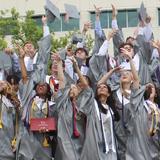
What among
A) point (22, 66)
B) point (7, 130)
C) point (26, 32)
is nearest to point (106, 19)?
point (26, 32)

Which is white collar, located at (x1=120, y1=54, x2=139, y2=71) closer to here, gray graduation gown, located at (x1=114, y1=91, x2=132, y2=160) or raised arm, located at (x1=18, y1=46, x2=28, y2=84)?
gray graduation gown, located at (x1=114, y1=91, x2=132, y2=160)

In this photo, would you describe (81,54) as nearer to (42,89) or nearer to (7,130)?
(42,89)

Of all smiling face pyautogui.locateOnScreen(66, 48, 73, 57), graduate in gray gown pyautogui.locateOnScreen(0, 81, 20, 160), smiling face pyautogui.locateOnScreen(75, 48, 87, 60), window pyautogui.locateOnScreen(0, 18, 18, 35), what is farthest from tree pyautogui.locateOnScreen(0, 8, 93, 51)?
graduate in gray gown pyautogui.locateOnScreen(0, 81, 20, 160)

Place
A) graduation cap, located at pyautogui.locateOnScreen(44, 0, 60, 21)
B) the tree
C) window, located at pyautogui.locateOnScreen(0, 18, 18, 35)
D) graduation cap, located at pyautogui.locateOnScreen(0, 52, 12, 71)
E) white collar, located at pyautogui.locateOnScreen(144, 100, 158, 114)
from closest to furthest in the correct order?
white collar, located at pyautogui.locateOnScreen(144, 100, 158, 114) < graduation cap, located at pyautogui.locateOnScreen(0, 52, 12, 71) < graduation cap, located at pyautogui.locateOnScreen(44, 0, 60, 21) < the tree < window, located at pyautogui.locateOnScreen(0, 18, 18, 35)

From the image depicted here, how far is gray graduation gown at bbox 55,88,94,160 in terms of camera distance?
7852 mm

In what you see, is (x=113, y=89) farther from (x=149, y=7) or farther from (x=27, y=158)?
(x=149, y=7)

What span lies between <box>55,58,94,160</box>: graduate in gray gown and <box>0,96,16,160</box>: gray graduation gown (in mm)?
631

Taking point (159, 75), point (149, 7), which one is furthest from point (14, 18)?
point (159, 75)

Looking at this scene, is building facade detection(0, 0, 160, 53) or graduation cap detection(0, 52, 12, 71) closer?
graduation cap detection(0, 52, 12, 71)

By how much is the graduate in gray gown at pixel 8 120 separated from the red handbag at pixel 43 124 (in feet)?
1.34

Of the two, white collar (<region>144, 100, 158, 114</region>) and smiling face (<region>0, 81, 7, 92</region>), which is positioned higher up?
smiling face (<region>0, 81, 7, 92</region>)

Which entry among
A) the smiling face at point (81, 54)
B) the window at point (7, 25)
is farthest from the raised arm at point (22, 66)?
the window at point (7, 25)

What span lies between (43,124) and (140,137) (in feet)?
3.92

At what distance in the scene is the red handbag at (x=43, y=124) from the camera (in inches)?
314
